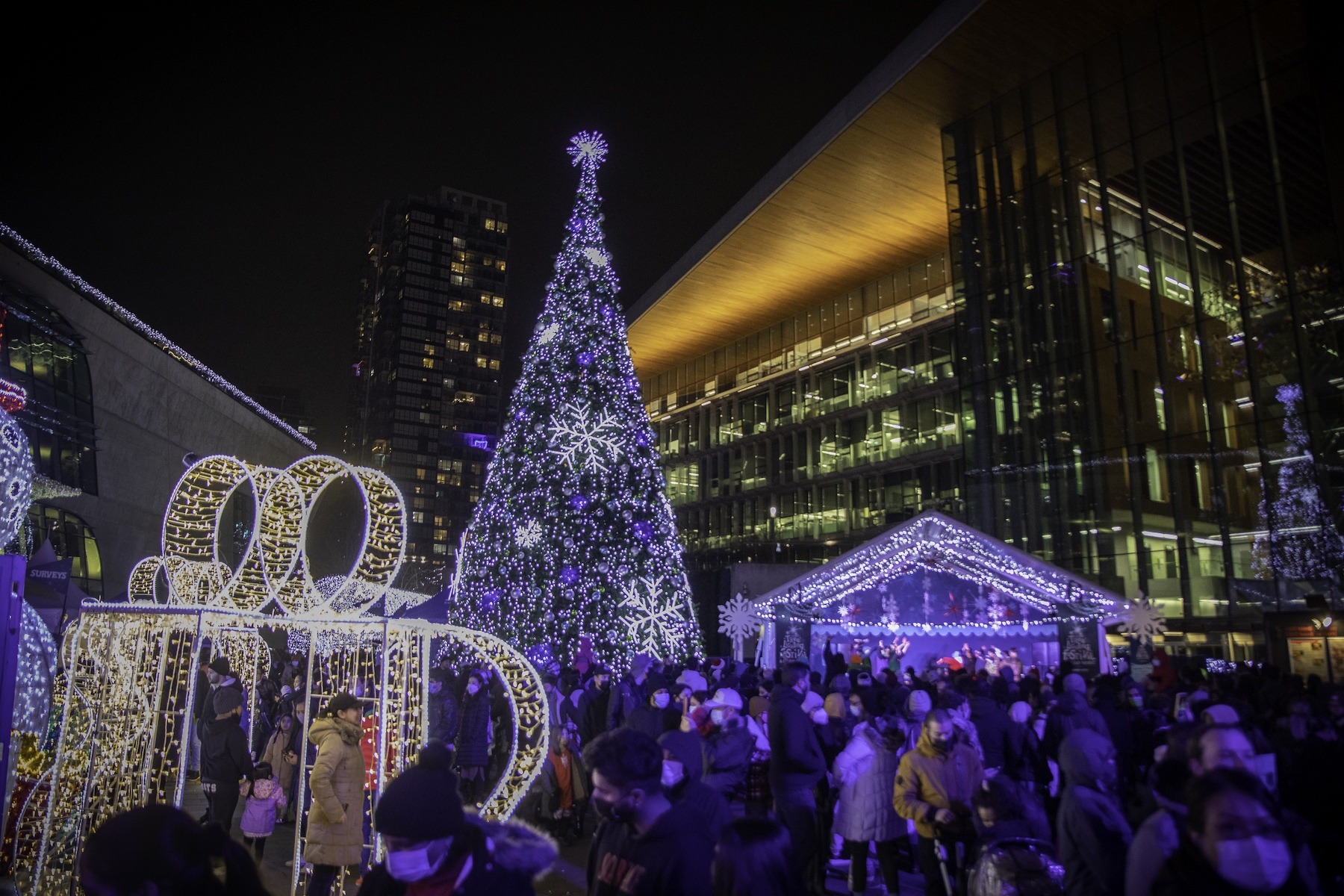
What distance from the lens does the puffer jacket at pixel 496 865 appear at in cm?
277

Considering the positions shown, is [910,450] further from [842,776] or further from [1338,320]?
[842,776]

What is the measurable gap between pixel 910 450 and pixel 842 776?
31.8m

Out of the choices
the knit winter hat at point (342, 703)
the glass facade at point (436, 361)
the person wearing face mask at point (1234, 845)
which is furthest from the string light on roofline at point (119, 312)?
the glass facade at point (436, 361)

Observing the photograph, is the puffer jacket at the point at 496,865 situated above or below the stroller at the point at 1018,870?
above

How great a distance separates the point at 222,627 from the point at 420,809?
269 inches

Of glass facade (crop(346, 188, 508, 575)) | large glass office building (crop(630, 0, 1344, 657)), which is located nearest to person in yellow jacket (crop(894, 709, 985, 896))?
large glass office building (crop(630, 0, 1344, 657))

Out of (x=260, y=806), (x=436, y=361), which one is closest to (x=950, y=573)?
(x=260, y=806)

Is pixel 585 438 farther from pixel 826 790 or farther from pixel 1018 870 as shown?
pixel 1018 870

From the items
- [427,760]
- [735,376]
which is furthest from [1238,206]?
[735,376]

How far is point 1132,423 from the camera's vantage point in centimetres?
2403

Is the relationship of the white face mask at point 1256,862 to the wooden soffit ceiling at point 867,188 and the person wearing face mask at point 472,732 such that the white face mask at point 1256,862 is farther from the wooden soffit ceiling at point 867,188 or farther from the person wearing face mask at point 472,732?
the wooden soffit ceiling at point 867,188

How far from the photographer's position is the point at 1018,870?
4281 mm

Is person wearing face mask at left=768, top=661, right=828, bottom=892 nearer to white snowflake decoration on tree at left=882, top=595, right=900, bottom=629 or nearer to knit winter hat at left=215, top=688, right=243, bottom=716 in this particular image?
knit winter hat at left=215, top=688, right=243, bottom=716

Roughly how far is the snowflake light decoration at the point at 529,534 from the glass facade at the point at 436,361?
98179 mm
